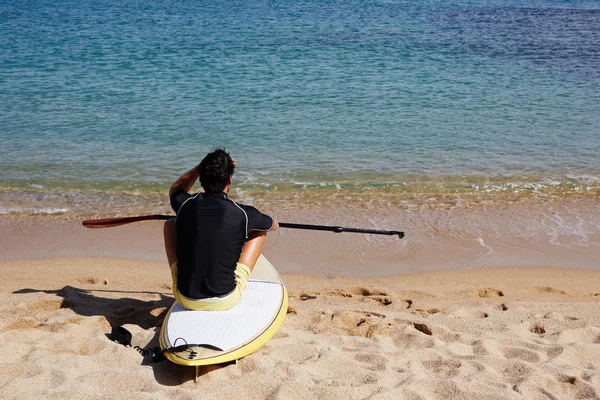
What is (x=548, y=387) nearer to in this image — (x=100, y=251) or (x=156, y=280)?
(x=156, y=280)

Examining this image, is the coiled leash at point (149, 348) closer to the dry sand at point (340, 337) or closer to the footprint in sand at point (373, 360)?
the dry sand at point (340, 337)

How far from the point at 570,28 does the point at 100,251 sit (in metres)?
18.5

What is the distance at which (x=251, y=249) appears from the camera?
5.38 metres

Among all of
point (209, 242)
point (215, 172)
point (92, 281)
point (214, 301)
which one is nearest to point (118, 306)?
point (92, 281)

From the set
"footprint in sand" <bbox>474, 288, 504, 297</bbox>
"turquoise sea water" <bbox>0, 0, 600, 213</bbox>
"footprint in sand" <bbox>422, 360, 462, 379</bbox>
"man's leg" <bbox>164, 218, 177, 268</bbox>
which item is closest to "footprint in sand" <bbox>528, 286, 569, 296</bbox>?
"footprint in sand" <bbox>474, 288, 504, 297</bbox>

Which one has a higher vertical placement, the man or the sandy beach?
the man

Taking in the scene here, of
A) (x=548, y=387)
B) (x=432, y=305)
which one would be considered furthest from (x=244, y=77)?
(x=548, y=387)

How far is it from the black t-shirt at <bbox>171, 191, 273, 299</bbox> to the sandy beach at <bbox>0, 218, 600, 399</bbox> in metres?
0.56

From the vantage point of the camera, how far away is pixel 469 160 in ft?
34.6

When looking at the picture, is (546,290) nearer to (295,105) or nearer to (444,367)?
(444,367)

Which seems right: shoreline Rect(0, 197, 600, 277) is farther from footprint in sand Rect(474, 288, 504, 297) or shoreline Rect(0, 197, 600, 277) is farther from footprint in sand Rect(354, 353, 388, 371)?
footprint in sand Rect(354, 353, 388, 371)

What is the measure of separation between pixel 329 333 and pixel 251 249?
3.02 ft

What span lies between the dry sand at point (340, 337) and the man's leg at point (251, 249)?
611 millimetres

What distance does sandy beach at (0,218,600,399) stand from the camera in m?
4.24
